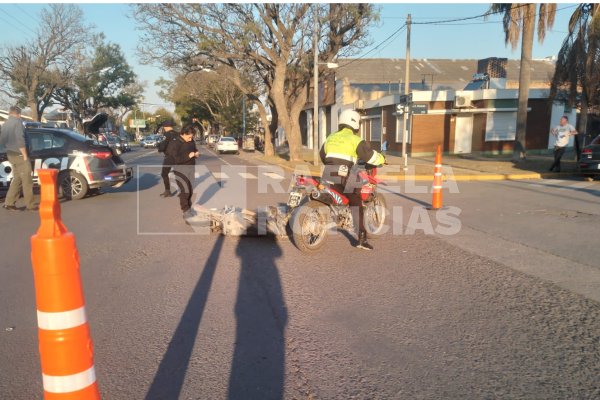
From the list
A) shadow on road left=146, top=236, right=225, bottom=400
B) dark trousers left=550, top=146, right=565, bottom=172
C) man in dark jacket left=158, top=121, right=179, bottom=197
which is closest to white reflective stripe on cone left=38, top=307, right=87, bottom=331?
shadow on road left=146, top=236, right=225, bottom=400

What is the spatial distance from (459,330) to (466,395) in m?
0.92

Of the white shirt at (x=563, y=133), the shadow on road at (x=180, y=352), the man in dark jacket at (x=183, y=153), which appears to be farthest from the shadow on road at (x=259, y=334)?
the white shirt at (x=563, y=133)

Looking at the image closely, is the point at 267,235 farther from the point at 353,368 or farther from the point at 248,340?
the point at 353,368

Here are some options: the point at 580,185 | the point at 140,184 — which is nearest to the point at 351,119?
the point at 140,184

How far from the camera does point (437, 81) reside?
40.0m

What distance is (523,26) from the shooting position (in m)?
16.5

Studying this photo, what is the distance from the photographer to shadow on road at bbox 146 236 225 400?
275 centimetres

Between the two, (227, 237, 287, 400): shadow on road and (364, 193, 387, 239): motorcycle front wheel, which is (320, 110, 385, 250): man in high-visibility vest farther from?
(227, 237, 287, 400): shadow on road

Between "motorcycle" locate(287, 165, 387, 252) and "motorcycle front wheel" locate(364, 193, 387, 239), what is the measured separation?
1.50 feet

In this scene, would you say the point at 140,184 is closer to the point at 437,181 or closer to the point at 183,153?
the point at 183,153

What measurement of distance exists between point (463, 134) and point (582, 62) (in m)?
9.24

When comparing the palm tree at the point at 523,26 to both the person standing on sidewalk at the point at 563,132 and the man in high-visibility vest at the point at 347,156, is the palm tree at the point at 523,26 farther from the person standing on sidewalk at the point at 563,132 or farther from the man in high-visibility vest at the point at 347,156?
the man in high-visibility vest at the point at 347,156

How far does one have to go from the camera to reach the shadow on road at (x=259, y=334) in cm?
278

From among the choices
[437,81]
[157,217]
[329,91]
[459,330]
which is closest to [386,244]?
[459,330]
